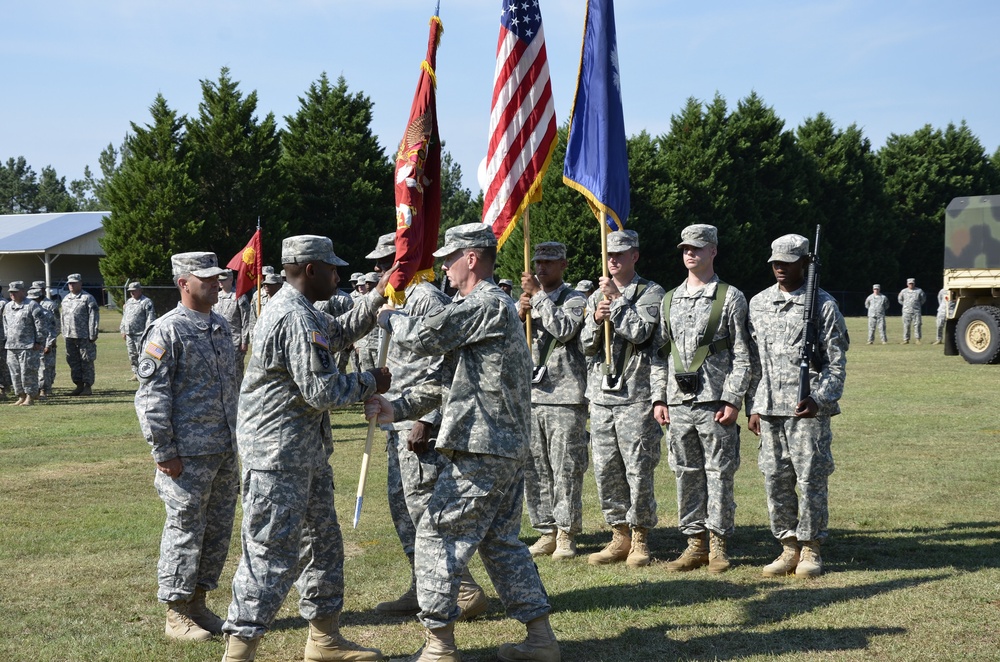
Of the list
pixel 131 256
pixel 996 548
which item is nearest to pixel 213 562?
pixel 996 548

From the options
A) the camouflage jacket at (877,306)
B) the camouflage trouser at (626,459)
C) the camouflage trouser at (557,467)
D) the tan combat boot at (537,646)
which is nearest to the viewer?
the tan combat boot at (537,646)

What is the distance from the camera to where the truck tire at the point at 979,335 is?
80.1ft

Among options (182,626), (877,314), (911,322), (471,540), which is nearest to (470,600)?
(471,540)

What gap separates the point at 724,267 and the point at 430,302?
47.5m

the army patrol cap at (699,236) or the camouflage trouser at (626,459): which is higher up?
the army patrol cap at (699,236)

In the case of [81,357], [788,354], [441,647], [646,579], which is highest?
[788,354]

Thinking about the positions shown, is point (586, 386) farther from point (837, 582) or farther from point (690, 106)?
point (690, 106)

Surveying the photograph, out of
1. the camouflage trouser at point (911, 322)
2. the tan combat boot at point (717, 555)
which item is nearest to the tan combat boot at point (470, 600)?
the tan combat boot at point (717, 555)

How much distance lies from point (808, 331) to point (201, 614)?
4.49 metres

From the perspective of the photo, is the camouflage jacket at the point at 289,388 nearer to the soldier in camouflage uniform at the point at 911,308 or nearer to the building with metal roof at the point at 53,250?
the soldier in camouflage uniform at the point at 911,308

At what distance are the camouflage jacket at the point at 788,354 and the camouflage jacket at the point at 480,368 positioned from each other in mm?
2642

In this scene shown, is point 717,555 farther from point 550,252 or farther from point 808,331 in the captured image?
point 550,252

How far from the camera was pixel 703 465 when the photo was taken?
742cm

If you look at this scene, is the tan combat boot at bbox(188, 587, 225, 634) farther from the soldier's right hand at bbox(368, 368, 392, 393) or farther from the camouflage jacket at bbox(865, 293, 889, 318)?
the camouflage jacket at bbox(865, 293, 889, 318)
